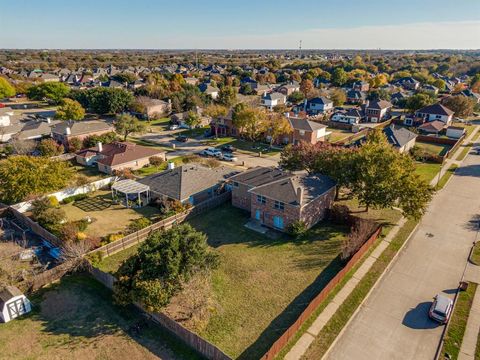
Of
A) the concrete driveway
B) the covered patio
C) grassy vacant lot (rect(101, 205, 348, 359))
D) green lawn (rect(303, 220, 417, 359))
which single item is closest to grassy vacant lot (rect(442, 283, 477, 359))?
the concrete driveway

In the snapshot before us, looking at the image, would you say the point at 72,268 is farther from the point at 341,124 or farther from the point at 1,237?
the point at 341,124

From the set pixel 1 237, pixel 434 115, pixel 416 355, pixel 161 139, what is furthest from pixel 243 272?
pixel 434 115

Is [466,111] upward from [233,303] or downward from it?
upward

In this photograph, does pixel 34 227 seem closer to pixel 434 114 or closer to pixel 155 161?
pixel 155 161

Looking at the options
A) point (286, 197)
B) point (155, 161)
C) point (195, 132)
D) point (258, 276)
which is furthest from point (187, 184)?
point (195, 132)

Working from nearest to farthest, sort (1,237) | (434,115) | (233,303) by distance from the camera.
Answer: (233,303) → (1,237) → (434,115)

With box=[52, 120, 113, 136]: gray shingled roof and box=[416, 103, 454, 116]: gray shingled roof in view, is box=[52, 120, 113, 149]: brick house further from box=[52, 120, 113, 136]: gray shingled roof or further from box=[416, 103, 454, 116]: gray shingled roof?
box=[416, 103, 454, 116]: gray shingled roof
